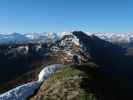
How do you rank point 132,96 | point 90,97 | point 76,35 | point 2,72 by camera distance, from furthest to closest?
point 76,35
point 2,72
point 132,96
point 90,97

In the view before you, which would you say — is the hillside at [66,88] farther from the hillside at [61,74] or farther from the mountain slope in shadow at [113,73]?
the mountain slope in shadow at [113,73]

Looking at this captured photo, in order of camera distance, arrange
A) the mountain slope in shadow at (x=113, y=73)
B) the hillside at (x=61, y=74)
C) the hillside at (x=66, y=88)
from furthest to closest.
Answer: the mountain slope in shadow at (x=113, y=73)
the hillside at (x=61, y=74)
the hillside at (x=66, y=88)

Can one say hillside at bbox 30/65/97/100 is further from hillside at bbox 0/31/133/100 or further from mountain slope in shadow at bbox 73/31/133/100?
mountain slope in shadow at bbox 73/31/133/100

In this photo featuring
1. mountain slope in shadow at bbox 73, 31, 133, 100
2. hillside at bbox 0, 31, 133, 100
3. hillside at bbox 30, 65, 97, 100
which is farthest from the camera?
mountain slope in shadow at bbox 73, 31, 133, 100

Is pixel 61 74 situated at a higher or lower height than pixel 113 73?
higher

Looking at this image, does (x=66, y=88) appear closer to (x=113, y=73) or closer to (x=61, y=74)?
(x=61, y=74)

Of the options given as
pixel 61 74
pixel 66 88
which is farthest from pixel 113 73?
pixel 66 88

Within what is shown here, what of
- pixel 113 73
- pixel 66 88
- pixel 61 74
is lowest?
pixel 113 73

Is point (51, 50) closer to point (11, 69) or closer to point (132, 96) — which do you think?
point (11, 69)

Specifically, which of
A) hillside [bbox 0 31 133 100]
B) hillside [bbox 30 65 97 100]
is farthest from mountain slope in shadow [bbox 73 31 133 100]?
hillside [bbox 30 65 97 100]

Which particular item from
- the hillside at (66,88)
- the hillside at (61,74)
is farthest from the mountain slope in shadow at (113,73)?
the hillside at (66,88)

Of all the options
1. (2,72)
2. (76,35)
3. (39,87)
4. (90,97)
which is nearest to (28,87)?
(39,87)
